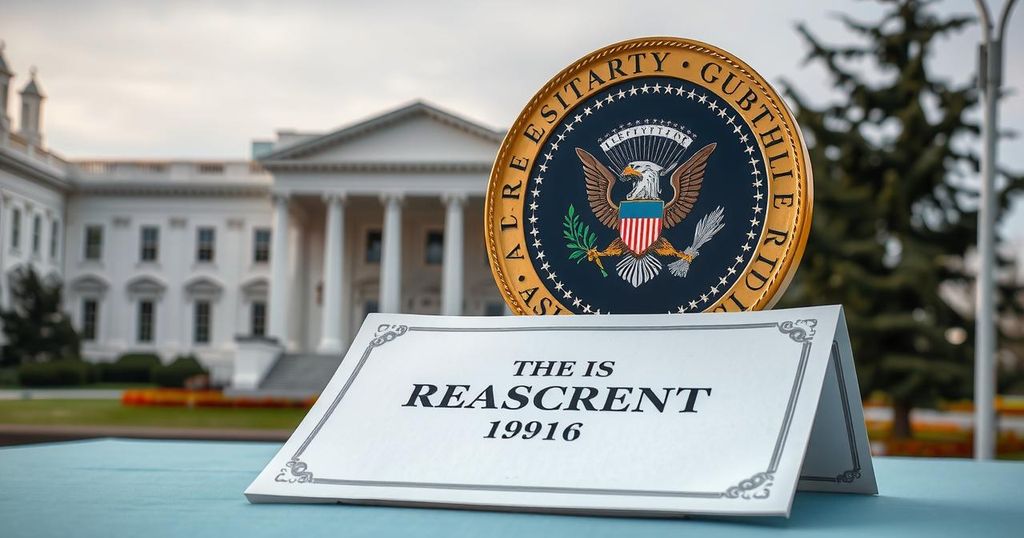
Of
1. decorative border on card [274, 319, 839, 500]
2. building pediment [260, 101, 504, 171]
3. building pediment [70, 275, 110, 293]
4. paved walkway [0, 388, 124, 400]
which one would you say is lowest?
paved walkway [0, 388, 124, 400]

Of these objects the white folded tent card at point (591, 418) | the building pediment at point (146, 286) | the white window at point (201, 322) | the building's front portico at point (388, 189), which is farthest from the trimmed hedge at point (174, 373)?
the white folded tent card at point (591, 418)

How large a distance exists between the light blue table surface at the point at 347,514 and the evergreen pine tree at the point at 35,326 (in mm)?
47011

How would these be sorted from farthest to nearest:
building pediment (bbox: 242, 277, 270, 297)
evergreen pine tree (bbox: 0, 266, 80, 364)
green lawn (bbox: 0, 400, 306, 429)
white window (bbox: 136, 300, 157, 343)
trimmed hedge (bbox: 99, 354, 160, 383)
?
white window (bbox: 136, 300, 157, 343) < building pediment (bbox: 242, 277, 270, 297) < trimmed hedge (bbox: 99, 354, 160, 383) < evergreen pine tree (bbox: 0, 266, 80, 364) < green lawn (bbox: 0, 400, 306, 429)

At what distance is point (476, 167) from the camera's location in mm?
43625

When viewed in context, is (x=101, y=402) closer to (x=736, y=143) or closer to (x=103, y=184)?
(x=103, y=184)

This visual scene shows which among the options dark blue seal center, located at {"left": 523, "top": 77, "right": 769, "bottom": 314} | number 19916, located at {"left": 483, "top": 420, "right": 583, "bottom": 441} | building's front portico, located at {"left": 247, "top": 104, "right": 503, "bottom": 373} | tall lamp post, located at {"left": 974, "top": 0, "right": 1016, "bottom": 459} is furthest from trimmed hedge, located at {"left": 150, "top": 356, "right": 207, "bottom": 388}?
number 19916, located at {"left": 483, "top": 420, "right": 583, "bottom": 441}

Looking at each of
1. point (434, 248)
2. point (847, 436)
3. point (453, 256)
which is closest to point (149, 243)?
point (434, 248)

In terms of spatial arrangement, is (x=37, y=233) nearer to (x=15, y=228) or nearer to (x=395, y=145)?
(x=15, y=228)

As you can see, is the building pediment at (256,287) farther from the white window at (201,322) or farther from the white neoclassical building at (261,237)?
the white window at (201,322)

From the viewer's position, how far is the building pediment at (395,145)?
4344 centimetres

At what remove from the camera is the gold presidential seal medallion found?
437 centimetres

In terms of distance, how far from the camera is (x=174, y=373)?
154 ft

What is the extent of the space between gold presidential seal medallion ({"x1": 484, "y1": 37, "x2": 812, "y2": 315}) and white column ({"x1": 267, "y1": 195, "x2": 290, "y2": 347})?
41.0 metres

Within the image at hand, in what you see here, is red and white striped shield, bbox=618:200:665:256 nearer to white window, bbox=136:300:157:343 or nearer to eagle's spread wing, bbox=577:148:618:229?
eagle's spread wing, bbox=577:148:618:229
